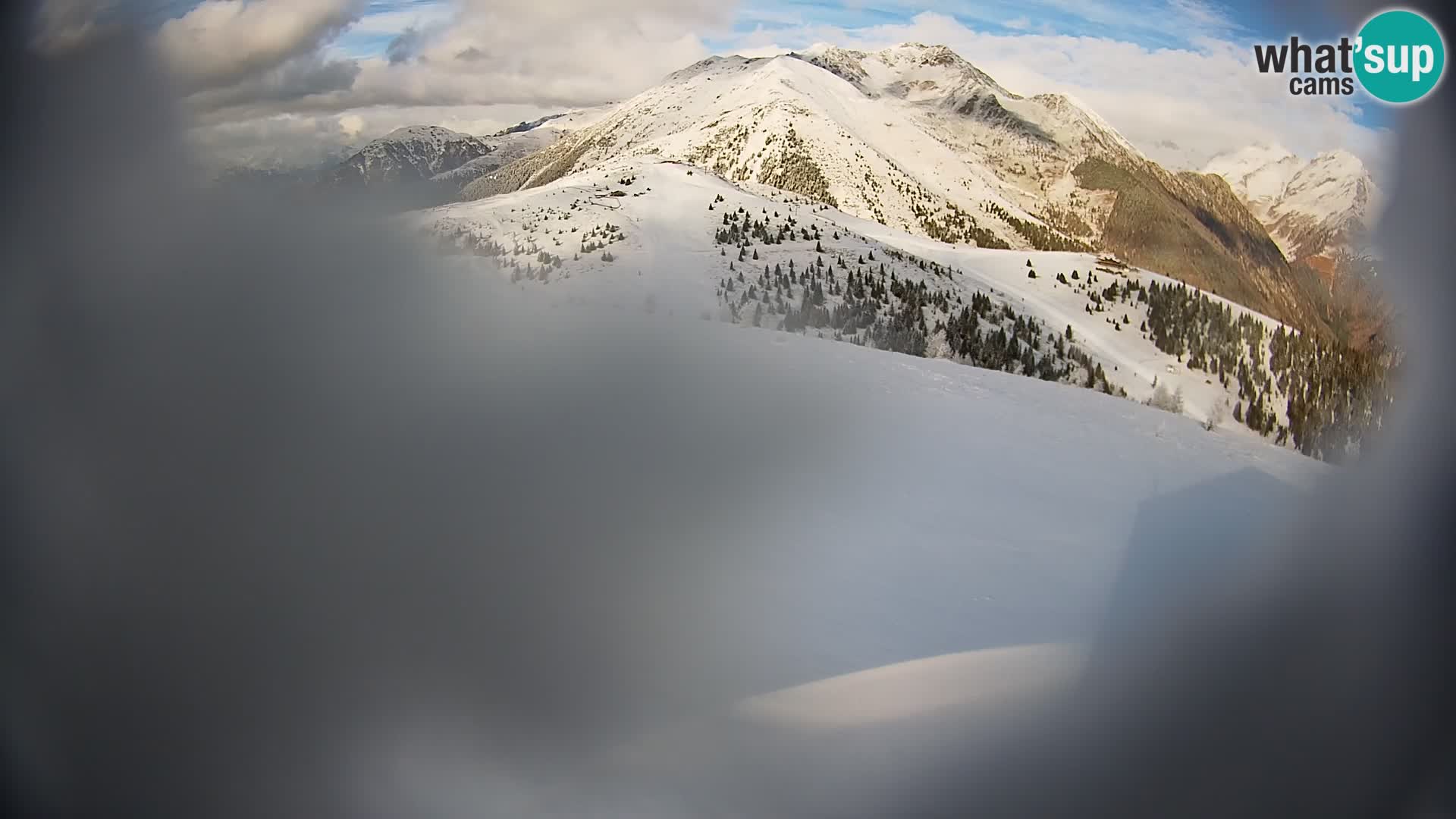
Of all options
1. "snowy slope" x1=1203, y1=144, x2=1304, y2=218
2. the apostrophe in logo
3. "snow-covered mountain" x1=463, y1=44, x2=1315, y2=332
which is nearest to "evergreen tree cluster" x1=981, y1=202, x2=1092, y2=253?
"snow-covered mountain" x1=463, y1=44, x2=1315, y2=332

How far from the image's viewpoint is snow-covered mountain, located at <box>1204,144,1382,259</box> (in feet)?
4.37

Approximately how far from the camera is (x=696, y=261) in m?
2.49

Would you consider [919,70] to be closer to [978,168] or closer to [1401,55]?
[978,168]

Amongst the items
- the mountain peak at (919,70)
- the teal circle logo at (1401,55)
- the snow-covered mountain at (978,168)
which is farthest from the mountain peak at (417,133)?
the teal circle logo at (1401,55)

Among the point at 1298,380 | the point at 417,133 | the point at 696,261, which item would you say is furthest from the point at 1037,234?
the point at 417,133

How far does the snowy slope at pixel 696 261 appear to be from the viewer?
1.64 metres

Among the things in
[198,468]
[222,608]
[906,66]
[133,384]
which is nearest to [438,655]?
[222,608]

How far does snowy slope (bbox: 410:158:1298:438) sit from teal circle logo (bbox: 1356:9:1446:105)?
0.41 meters

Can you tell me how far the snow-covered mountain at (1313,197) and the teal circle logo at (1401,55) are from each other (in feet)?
0.38

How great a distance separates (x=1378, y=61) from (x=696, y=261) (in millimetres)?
1679

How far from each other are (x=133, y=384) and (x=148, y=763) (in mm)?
668

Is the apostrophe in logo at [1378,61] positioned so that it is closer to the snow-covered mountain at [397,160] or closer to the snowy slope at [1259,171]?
the snowy slope at [1259,171]

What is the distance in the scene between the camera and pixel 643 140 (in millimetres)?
2480

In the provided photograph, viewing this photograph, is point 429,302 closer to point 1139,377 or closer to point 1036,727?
point 1036,727
